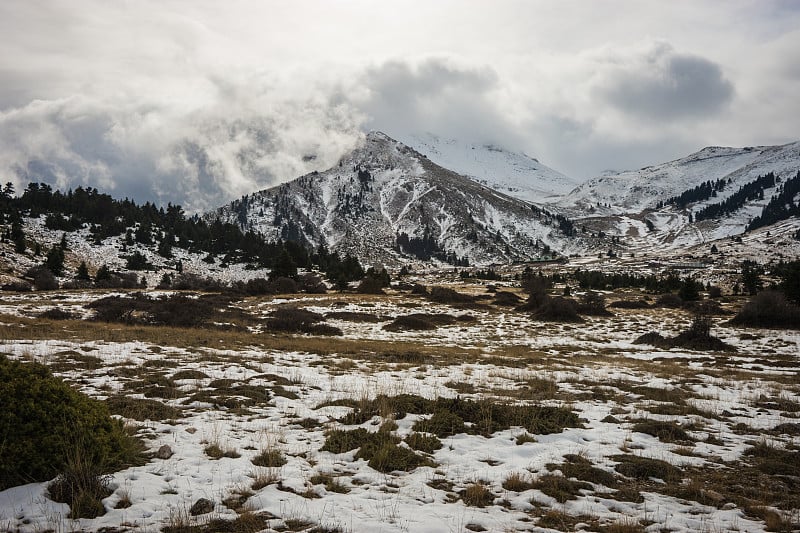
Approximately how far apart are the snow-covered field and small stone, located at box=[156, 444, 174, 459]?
12 centimetres

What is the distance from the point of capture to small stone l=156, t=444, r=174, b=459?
7.45 meters

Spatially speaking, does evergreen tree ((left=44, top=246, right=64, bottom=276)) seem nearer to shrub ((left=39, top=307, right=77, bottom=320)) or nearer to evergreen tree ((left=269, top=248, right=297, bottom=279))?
evergreen tree ((left=269, top=248, right=297, bottom=279))

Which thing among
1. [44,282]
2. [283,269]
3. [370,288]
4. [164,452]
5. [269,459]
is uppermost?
[283,269]

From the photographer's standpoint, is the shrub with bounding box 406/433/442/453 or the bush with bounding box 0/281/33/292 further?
the bush with bounding box 0/281/33/292

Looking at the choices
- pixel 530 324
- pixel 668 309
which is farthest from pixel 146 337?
pixel 668 309

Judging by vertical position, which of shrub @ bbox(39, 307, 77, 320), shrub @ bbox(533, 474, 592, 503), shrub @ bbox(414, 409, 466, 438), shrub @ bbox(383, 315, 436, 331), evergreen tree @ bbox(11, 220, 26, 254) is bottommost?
shrub @ bbox(383, 315, 436, 331)

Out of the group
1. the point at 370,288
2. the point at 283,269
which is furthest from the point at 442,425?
the point at 283,269

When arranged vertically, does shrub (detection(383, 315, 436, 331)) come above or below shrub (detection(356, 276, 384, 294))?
below

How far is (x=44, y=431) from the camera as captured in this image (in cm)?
631

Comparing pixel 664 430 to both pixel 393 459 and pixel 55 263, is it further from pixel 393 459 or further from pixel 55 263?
pixel 55 263

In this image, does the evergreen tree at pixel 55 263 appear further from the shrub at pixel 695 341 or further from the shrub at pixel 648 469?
the shrub at pixel 648 469

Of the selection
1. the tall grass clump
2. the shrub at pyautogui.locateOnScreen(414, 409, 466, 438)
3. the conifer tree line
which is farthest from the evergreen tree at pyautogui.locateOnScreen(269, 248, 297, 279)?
the tall grass clump

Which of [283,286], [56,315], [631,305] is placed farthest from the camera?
[283,286]

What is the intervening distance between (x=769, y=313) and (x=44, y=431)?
45350 mm
